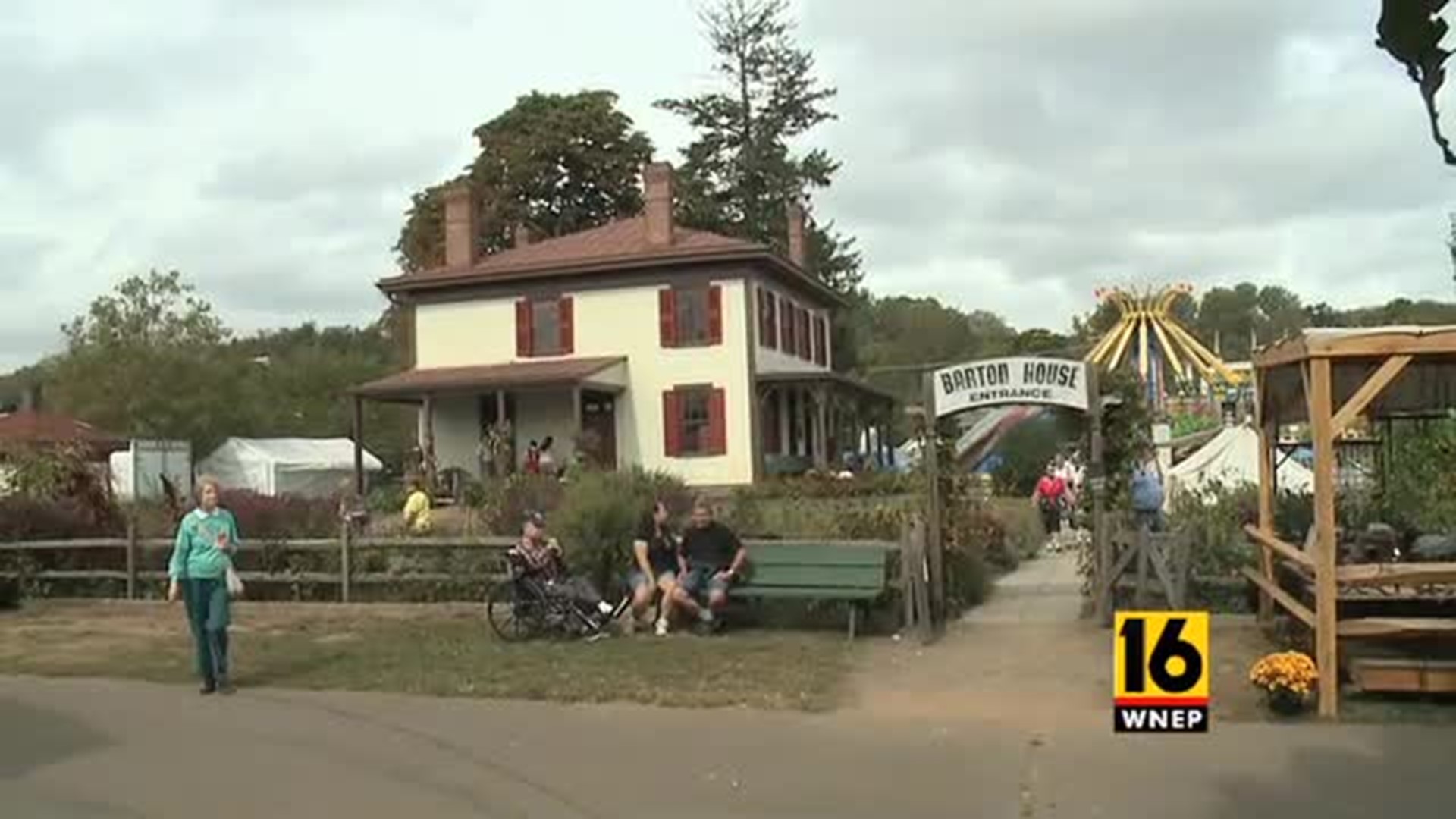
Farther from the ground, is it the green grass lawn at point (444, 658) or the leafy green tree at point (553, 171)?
the leafy green tree at point (553, 171)

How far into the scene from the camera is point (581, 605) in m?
14.7

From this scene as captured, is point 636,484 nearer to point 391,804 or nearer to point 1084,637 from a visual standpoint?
point 1084,637

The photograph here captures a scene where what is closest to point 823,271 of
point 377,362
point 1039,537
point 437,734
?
point 1039,537

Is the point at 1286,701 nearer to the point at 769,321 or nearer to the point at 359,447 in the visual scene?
the point at 769,321

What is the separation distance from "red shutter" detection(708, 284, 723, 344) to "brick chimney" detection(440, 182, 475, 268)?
7.59 m

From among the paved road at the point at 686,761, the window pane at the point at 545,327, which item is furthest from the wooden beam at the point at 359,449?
the paved road at the point at 686,761

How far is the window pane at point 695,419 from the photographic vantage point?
136 ft

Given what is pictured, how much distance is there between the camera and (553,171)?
2447 inches

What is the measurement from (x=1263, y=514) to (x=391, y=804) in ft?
28.0

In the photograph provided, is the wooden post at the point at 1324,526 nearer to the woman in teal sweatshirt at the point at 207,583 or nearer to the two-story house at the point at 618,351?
the woman in teal sweatshirt at the point at 207,583

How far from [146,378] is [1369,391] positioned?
2503 inches

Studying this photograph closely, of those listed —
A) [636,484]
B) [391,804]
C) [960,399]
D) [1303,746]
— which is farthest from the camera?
[636,484]

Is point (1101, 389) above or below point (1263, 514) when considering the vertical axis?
above

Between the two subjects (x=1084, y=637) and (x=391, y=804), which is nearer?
(x=391, y=804)
